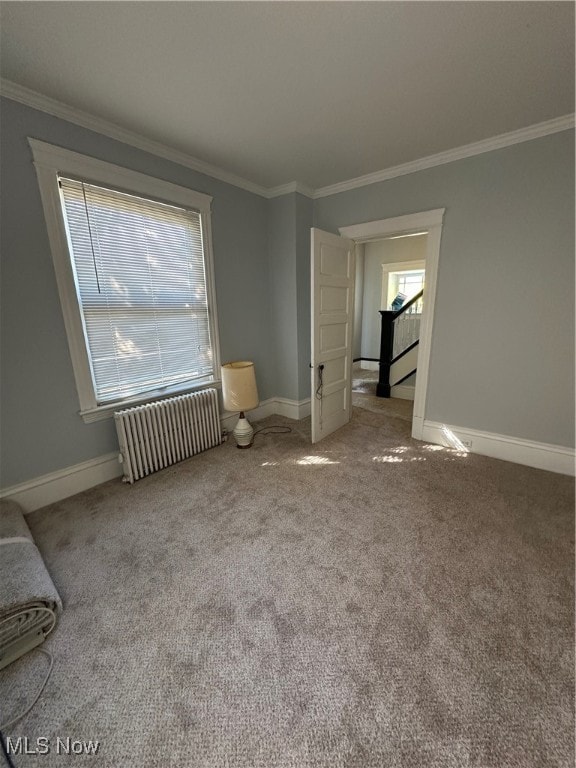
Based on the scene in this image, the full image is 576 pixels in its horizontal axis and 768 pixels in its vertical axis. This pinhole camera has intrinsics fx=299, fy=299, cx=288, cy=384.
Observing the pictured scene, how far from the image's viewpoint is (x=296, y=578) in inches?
61.4

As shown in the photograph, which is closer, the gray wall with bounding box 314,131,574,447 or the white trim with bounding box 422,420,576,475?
the gray wall with bounding box 314,131,574,447

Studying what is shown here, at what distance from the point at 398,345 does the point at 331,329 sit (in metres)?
1.95

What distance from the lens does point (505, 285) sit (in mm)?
2455

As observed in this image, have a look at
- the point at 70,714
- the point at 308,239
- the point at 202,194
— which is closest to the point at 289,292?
the point at 308,239

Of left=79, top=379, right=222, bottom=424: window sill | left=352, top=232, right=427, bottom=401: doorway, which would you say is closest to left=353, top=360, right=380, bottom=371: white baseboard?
left=352, top=232, right=427, bottom=401: doorway

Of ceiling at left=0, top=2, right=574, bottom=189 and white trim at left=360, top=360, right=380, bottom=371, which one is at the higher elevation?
ceiling at left=0, top=2, right=574, bottom=189

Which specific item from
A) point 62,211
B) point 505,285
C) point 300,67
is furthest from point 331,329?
point 62,211

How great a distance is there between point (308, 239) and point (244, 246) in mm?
753

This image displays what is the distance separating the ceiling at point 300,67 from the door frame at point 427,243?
0.55 metres

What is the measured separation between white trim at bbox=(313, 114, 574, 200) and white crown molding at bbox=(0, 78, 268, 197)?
3.74 feet

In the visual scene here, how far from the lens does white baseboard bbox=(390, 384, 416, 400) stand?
4.48m

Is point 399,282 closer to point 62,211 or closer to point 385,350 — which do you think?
point 385,350

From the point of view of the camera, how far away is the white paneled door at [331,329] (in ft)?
9.10
